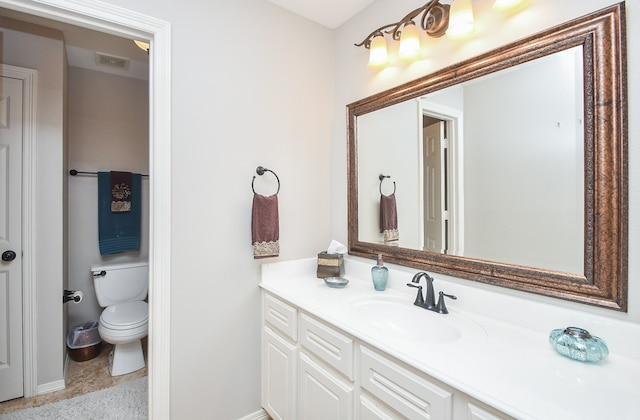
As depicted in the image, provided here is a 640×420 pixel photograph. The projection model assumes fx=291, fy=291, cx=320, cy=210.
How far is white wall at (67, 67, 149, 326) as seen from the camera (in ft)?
8.25

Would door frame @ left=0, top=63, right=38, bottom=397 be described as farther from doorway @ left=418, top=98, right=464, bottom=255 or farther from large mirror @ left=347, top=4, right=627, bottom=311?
doorway @ left=418, top=98, right=464, bottom=255

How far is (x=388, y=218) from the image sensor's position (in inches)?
66.3

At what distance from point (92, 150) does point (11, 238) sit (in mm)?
993

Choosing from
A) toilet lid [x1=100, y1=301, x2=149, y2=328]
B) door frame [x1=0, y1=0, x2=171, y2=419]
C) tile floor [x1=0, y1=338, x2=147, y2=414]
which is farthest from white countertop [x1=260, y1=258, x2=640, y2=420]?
tile floor [x1=0, y1=338, x2=147, y2=414]

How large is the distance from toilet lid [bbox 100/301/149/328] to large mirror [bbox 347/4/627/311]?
185 cm

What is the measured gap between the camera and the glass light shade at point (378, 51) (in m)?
1.59

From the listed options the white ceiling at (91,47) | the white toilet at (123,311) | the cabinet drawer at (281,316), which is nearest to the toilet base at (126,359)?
the white toilet at (123,311)

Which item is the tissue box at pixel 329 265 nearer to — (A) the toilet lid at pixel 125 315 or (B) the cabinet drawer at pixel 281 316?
(B) the cabinet drawer at pixel 281 316

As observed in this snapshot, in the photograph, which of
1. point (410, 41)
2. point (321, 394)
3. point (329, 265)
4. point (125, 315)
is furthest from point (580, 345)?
point (125, 315)

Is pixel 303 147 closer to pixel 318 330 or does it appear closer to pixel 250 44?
pixel 250 44

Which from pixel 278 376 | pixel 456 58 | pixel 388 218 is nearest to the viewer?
pixel 456 58

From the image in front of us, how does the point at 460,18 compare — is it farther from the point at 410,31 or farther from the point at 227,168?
the point at 227,168

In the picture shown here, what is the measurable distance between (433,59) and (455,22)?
0.67 ft

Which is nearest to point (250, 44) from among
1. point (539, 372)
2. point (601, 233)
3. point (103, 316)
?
point (601, 233)
